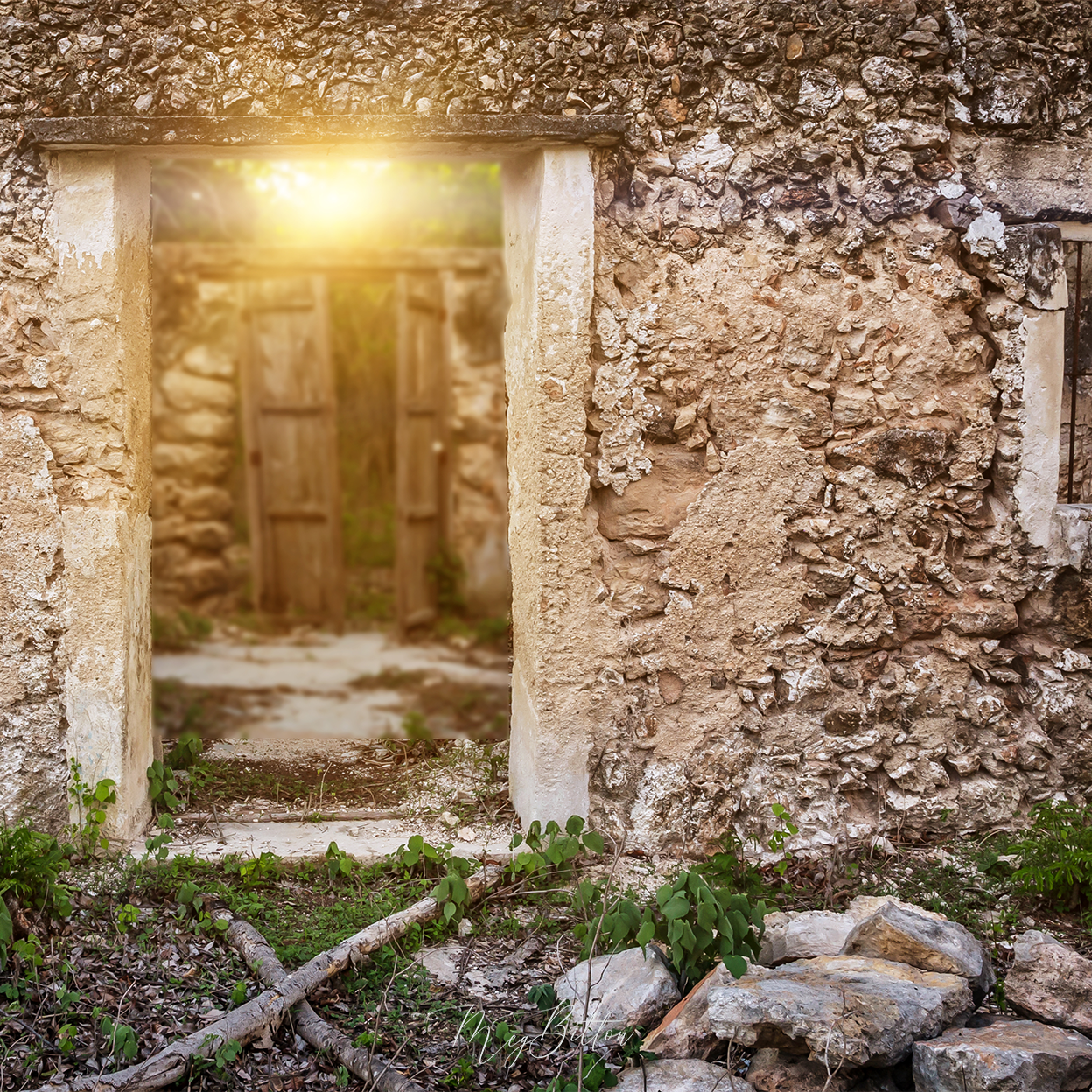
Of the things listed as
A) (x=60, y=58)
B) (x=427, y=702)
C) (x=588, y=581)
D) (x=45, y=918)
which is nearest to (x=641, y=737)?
(x=588, y=581)

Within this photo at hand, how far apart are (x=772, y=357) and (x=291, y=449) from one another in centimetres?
469

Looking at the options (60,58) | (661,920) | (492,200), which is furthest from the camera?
(492,200)

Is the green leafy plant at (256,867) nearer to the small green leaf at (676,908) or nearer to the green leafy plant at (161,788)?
the green leafy plant at (161,788)

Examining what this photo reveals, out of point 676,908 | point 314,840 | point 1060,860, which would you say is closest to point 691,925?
point 676,908

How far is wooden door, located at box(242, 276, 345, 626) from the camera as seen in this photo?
6777mm

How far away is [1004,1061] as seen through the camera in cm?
194

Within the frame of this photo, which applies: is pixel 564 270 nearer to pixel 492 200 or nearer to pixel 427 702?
pixel 427 702

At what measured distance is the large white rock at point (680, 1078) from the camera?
2.05 meters

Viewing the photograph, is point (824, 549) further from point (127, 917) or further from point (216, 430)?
point (216, 430)

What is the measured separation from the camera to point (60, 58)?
107 inches

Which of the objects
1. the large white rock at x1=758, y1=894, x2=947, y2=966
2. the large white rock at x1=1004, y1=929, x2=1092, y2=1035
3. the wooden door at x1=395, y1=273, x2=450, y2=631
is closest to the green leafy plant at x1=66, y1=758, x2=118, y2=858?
the large white rock at x1=758, y1=894, x2=947, y2=966

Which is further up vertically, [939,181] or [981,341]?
[939,181]

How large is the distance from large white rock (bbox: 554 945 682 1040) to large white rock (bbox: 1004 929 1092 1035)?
2.41 ft

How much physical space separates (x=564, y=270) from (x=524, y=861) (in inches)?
62.2
